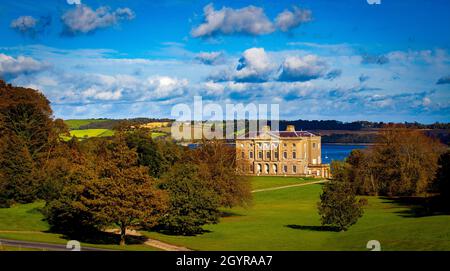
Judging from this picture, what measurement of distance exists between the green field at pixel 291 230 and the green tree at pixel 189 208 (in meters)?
1.12

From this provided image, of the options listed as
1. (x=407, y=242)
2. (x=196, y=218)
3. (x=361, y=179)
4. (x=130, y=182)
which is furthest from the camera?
(x=361, y=179)

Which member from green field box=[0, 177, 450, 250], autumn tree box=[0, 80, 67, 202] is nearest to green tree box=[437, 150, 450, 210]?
green field box=[0, 177, 450, 250]

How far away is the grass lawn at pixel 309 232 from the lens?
31859 mm

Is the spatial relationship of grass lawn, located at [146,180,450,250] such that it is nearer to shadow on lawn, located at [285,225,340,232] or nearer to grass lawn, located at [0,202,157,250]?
shadow on lawn, located at [285,225,340,232]

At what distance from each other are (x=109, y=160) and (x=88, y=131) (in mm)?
97623

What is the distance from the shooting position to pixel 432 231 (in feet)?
110

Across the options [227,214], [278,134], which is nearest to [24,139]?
[227,214]

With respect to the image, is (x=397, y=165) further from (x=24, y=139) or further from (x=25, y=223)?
(x=25, y=223)

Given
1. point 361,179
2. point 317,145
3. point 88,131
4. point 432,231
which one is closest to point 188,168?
point 432,231

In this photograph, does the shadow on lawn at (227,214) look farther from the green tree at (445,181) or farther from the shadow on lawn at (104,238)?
the green tree at (445,181)

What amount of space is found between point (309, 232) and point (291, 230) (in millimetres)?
1526

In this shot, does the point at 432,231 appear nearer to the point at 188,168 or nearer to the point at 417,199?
the point at 188,168

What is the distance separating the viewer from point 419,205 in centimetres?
5984

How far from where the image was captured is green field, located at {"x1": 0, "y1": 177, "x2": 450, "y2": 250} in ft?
106
